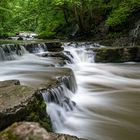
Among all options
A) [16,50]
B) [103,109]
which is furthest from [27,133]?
[16,50]

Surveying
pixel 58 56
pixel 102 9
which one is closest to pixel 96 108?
pixel 58 56

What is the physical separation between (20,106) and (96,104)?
309cm

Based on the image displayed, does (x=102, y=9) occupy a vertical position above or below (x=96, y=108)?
above

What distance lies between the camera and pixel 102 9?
2095 centimetres

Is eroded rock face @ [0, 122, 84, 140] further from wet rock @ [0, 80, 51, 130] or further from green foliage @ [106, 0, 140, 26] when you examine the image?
green foliage @ [106, 0, 140, 26]

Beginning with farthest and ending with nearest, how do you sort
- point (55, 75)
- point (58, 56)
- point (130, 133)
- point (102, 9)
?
point (102, 9)
point (58, 56)
point (55, 75)
point (130, 133)

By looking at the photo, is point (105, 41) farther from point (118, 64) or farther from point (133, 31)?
point (118, 64)

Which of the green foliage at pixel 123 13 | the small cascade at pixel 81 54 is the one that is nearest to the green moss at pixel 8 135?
the small cascade at pixel 81 54

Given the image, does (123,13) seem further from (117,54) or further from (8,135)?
(8,135)

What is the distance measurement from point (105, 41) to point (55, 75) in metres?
9.53

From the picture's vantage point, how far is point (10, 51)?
1279 centimetres

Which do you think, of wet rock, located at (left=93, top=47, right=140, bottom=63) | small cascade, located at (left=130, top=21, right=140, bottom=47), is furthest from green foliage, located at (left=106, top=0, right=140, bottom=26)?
wet rock, located at (left=93, top=47, right=140, bottom=63)

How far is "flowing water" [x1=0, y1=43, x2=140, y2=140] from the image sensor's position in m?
5.51

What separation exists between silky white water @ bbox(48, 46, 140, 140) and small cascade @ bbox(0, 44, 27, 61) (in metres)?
3.44
